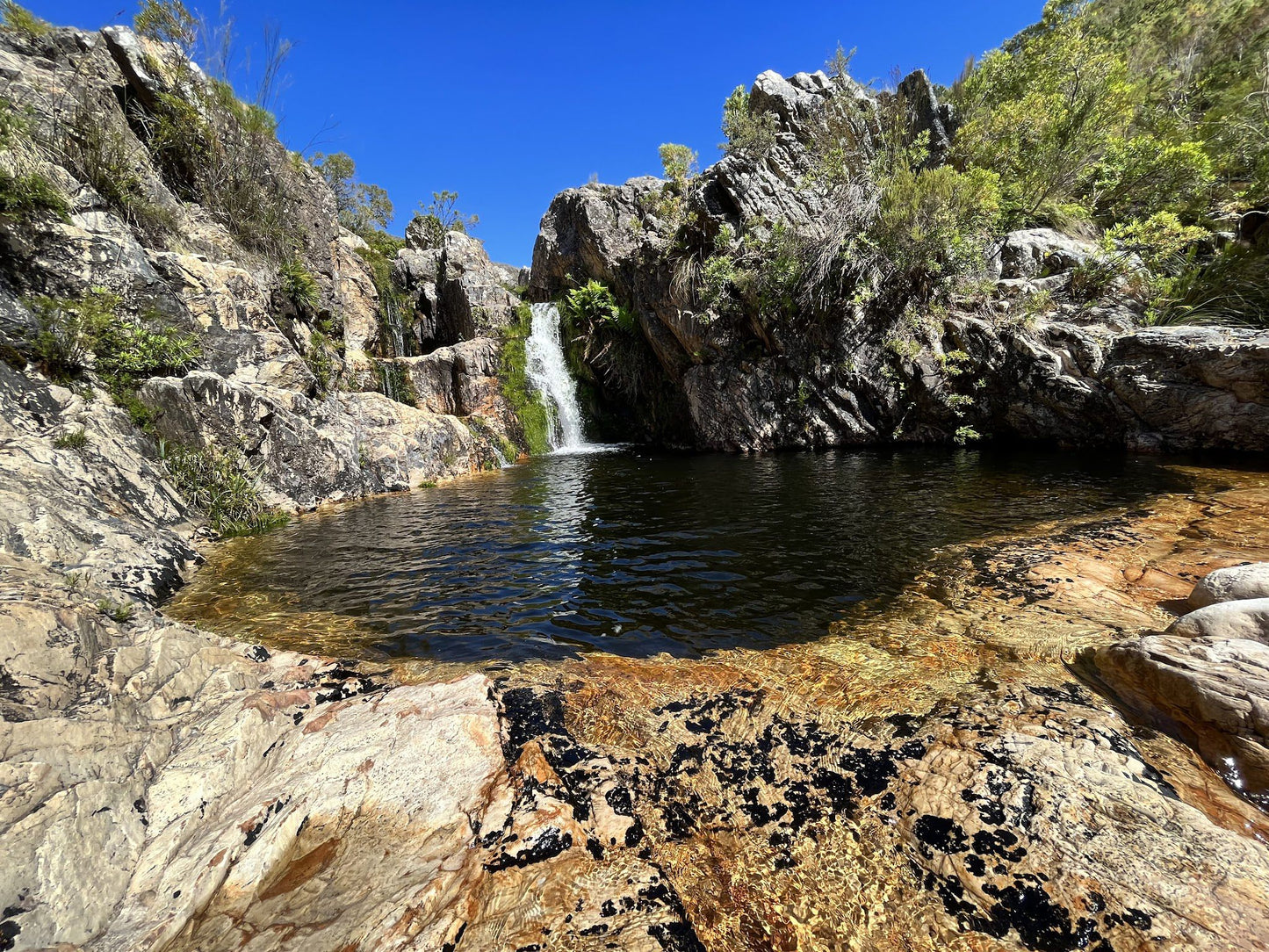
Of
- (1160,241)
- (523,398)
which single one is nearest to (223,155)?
(523,398)

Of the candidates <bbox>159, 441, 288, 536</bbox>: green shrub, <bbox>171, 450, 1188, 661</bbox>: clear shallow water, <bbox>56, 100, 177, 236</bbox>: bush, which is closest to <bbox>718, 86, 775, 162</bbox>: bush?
<bbox>171, 450, 1188, 661</bbox>: clear shallow water

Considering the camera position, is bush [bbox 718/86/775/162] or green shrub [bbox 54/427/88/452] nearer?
green shrub [bbox 54/427/88/452]

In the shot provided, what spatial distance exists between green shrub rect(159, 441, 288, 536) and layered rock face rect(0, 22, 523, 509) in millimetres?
347

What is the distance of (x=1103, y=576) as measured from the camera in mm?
5047

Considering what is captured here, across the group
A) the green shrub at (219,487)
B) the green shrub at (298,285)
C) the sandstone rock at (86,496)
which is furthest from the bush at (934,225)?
the sandstone rock at (86,496)

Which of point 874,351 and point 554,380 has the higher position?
point 554,380

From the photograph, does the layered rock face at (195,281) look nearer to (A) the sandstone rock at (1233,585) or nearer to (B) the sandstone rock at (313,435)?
(B) the sandstone rock at (313,435)

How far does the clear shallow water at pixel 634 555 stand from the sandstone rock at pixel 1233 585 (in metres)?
2.28

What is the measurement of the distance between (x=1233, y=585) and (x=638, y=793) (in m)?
5.21

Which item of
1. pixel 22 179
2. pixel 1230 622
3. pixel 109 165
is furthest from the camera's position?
pixel 109 165

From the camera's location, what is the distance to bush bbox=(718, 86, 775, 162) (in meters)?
19.3

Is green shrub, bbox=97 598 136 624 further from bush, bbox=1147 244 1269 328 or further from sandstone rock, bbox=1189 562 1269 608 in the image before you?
bush, bbox=1147 244 1269 328

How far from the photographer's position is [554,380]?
2458 centimetres

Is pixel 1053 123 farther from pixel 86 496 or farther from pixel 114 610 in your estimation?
pixel 86 496
